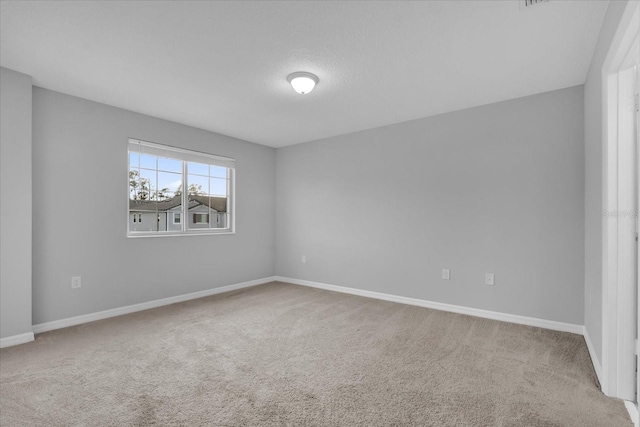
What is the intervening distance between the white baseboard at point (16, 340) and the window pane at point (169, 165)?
7.27 ft

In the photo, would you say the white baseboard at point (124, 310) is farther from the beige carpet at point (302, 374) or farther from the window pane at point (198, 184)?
the window pane at point (198, 184)

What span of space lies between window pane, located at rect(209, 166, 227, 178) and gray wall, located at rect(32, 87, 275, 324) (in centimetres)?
32

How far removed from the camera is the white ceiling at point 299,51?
1.95 m

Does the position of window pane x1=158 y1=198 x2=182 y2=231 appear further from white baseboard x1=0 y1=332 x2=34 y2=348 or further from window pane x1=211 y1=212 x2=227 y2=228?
white baseboard x1=0 y1=332 x2=34 y2=348

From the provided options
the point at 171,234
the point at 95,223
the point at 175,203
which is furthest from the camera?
the point at 175,203

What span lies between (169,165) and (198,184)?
19.5 inches

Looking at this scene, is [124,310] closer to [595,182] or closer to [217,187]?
[217,187]

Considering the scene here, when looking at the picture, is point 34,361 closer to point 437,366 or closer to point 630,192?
point 437,366

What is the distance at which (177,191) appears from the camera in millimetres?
4293

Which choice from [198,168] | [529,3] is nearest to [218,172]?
[198,168]

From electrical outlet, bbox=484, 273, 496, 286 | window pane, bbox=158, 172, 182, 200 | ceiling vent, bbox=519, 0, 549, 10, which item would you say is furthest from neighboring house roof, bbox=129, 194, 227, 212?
ceiling vent, bbox=519, 0, 549, 10

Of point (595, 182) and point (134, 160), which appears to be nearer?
point (595, 182)

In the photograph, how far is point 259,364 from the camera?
7.77 ft

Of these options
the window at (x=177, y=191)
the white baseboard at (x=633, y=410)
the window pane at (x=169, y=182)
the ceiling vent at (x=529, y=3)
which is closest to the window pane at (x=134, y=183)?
the window at (x=177, y=191)
